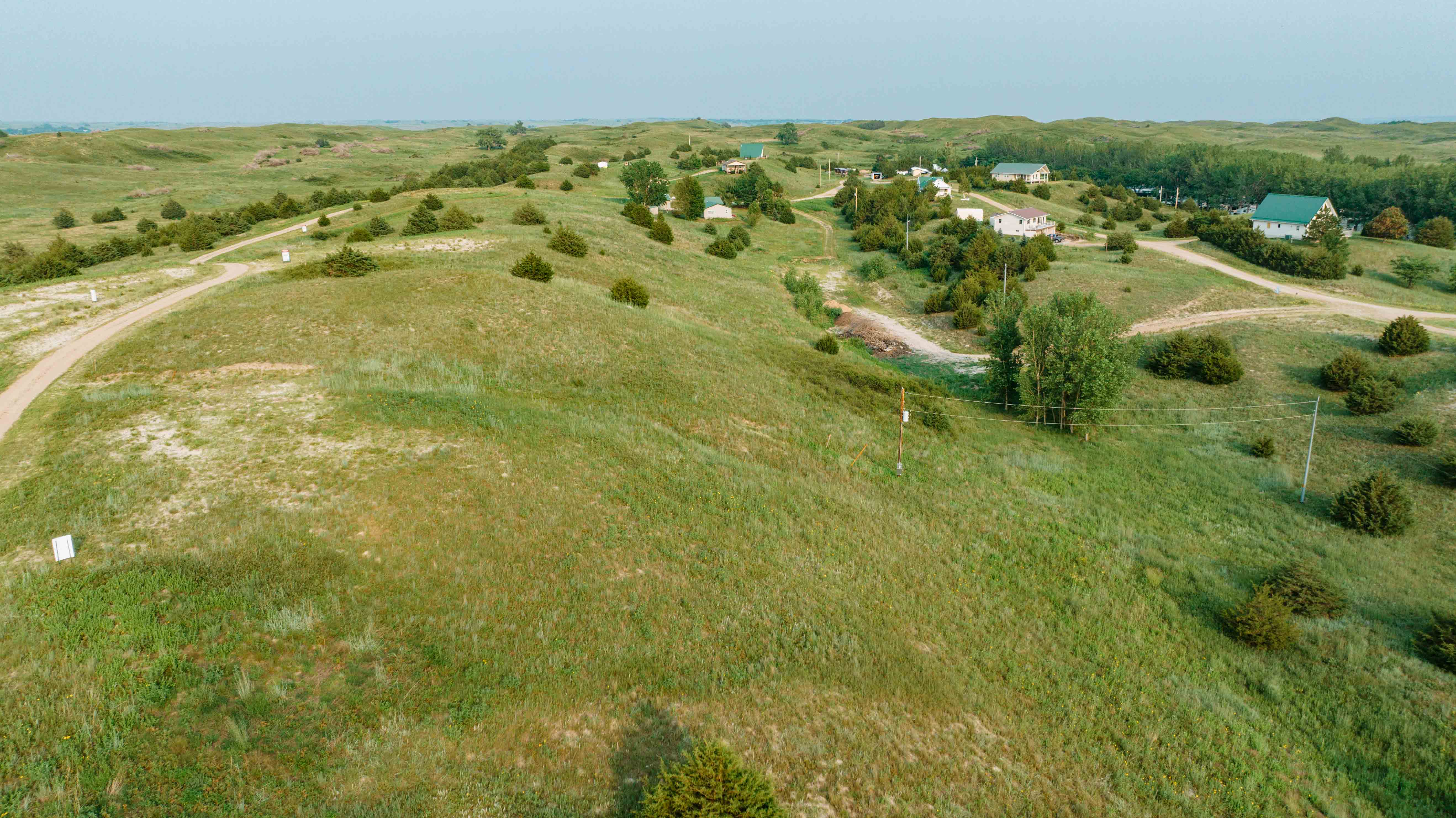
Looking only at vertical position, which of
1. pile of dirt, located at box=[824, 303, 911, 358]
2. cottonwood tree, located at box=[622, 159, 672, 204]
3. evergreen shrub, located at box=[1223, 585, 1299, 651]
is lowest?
evergreen shrub, located at box=[1223, 585, 1299, 651]

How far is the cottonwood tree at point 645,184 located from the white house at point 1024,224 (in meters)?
38.0

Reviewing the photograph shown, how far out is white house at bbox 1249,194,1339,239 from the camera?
76938mm

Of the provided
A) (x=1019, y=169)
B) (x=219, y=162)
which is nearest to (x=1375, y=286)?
(x=1019, y=169)

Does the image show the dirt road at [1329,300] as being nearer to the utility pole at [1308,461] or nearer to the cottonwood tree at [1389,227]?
the utility pole at [1308,461]

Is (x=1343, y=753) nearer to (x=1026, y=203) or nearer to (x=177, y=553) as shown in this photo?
(x=177, y=553)

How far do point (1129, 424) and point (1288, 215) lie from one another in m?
69.4

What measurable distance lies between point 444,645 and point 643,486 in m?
7.72

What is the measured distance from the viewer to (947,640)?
609 inches

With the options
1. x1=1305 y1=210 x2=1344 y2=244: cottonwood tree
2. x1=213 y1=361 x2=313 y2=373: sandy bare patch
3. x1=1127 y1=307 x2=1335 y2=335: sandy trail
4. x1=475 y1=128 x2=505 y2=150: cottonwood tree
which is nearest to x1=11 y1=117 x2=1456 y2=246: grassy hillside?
x1=475 y1=128 x2=505 y2=150: cottonwood tree

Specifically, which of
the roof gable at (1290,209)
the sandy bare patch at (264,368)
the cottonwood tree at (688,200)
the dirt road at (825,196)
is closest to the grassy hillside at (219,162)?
the dirt road at (825,196)

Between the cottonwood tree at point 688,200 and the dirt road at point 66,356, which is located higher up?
the cottonwood tree at point 688,200

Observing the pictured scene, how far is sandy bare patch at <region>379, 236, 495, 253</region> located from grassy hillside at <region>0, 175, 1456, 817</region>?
1307cm

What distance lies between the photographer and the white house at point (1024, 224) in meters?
81.7

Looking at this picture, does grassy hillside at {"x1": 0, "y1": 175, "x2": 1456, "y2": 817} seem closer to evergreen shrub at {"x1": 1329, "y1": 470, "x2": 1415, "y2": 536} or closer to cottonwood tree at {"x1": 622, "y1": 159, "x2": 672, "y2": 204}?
evergreen shrub at {"x1": 1329, "y1": 470, "x2": 1415, "y2": 536}
